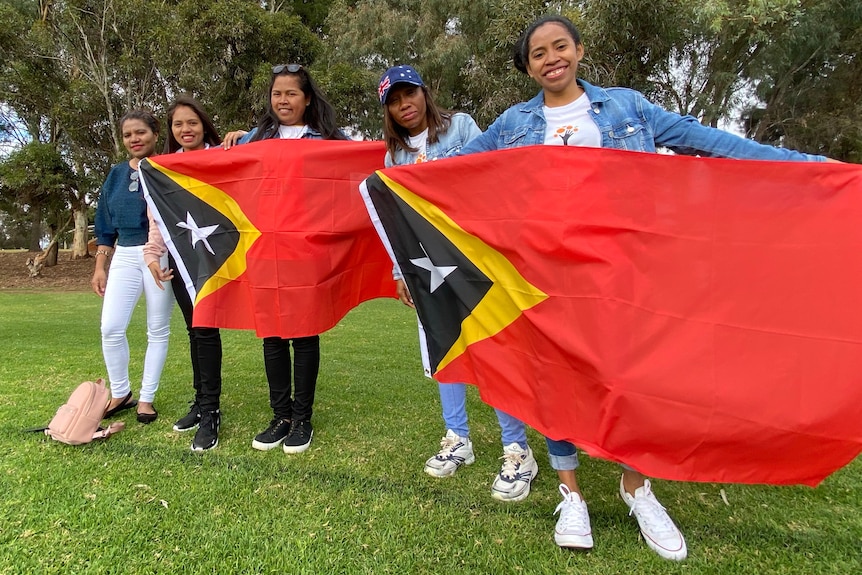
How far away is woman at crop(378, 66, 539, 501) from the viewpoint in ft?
9.25

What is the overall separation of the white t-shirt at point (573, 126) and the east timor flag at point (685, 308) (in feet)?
0.55

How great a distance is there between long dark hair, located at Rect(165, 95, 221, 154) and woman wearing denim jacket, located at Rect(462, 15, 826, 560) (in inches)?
89.5

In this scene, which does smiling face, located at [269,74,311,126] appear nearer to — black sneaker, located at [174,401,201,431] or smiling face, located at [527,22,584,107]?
smiling face, located at [527,22,584,107]

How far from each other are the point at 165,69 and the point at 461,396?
579 inches

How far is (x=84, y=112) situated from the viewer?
16250 mm

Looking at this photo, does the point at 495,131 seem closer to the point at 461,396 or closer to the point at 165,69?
the point at 461,396

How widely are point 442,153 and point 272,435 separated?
6.60 feet

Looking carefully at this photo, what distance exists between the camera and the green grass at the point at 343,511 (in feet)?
7.18

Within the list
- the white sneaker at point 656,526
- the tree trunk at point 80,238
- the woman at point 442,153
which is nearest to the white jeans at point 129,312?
the woman at point 442,153

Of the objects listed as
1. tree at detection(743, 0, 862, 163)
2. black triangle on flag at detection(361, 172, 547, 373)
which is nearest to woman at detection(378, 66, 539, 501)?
black triangle on flag at detection(361, 172, 547, 373)

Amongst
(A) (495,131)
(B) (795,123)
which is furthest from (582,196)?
(B) (795,123)

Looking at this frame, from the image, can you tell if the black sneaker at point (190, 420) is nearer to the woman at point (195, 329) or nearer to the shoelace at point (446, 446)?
Answer: the woman at point (195, 329)

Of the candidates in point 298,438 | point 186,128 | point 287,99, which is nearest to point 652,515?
point 298,438

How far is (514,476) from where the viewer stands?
9.11 ft
